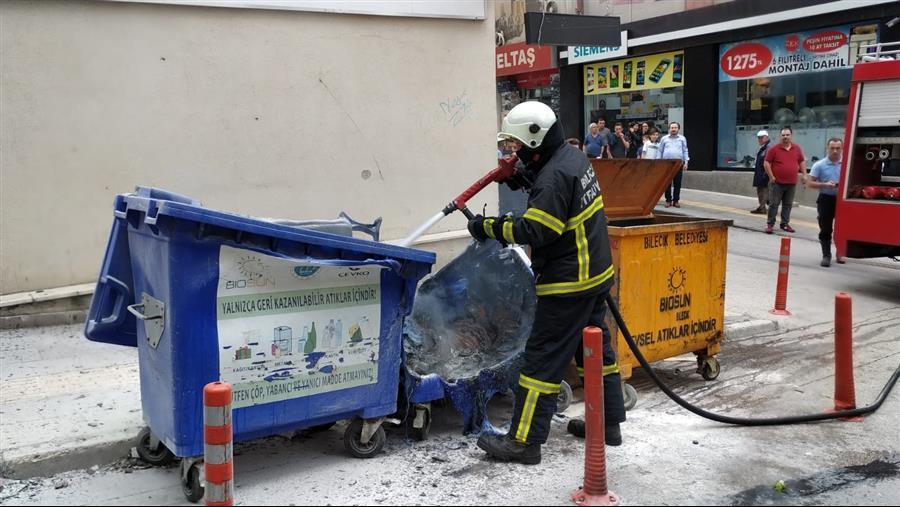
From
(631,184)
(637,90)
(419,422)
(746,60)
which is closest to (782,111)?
(746,60)

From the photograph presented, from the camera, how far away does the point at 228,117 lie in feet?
24.3

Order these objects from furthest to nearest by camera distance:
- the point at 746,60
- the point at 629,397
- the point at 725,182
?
1. the point at 725,182
2. the point at 746,60
3. the point at 629,397

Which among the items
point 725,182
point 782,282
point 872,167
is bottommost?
point 782,282

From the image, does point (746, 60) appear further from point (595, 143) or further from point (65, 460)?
point (65, 460)

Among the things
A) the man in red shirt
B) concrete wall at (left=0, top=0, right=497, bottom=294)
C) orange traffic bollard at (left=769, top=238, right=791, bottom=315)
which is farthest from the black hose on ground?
the man in red shirt

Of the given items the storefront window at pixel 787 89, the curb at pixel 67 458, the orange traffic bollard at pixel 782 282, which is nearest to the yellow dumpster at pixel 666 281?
the orange traffic bollard at pixel 782 282

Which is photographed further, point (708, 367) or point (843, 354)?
point (708, 367)

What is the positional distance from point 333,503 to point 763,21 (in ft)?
51.0

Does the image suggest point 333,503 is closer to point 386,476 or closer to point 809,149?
point 386,476

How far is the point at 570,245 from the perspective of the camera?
13.8 ft

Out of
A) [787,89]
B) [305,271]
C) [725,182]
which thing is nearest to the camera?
[305,271]

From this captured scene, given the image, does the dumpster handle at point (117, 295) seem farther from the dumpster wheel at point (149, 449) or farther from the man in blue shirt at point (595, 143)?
the man in blue shirt at point (595, 143)

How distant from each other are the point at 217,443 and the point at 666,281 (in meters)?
3.40

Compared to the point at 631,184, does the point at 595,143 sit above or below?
above
